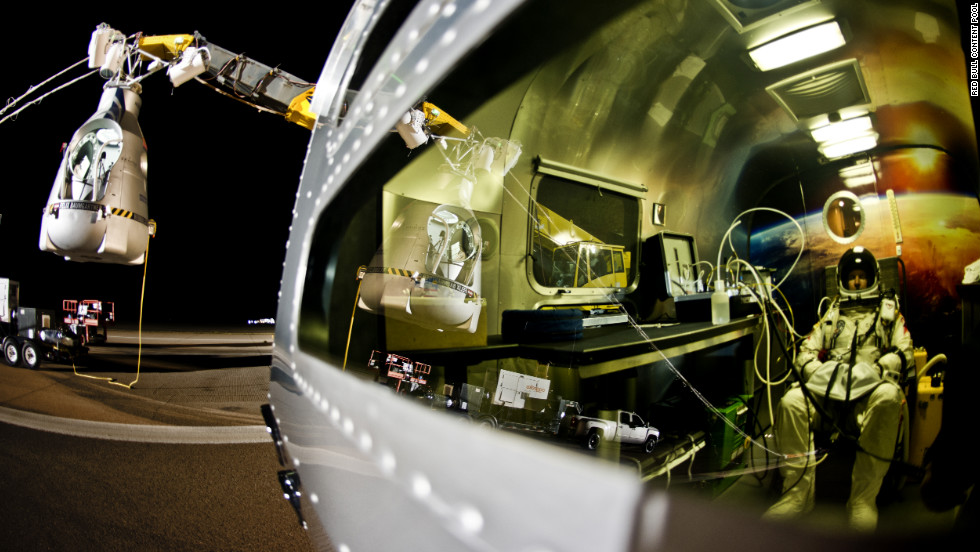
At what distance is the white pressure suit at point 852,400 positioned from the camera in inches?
14.7

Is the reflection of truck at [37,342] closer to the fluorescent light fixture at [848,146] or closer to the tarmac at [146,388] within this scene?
the tarmac at [146,388]

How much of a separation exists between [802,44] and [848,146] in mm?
123

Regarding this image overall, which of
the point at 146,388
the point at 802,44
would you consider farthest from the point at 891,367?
the point at 146,388

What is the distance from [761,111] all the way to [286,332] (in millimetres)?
1120

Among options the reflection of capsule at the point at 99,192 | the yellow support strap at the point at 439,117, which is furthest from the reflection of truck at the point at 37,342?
the yellow support strap at the point at 439,117

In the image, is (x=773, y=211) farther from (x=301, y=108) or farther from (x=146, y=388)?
(x=146, y=388)

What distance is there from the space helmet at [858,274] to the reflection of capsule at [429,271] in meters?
0.50

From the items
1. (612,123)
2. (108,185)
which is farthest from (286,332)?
(108,185)

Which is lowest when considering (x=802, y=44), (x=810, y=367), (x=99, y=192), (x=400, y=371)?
(x=400, y=371)

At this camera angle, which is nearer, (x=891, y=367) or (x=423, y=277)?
(x=891, y=367)

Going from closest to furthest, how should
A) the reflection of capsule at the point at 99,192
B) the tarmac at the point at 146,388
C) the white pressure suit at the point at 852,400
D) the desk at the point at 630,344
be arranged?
the white pressure suit at the point at 852,400 → the desk at the point at 630,344 → the reflection of capsule at the point at 99,192 → the tarmac at the point at 146,388

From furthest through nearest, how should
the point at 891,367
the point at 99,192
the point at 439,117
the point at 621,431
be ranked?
1. the point at 99,192
2. the point at 439,117
3. the point at 621,431
4. the point at 891,367

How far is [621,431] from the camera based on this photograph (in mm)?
516

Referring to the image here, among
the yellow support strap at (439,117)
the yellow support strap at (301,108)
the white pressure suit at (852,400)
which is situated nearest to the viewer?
the white pressure suit at (852,400)
